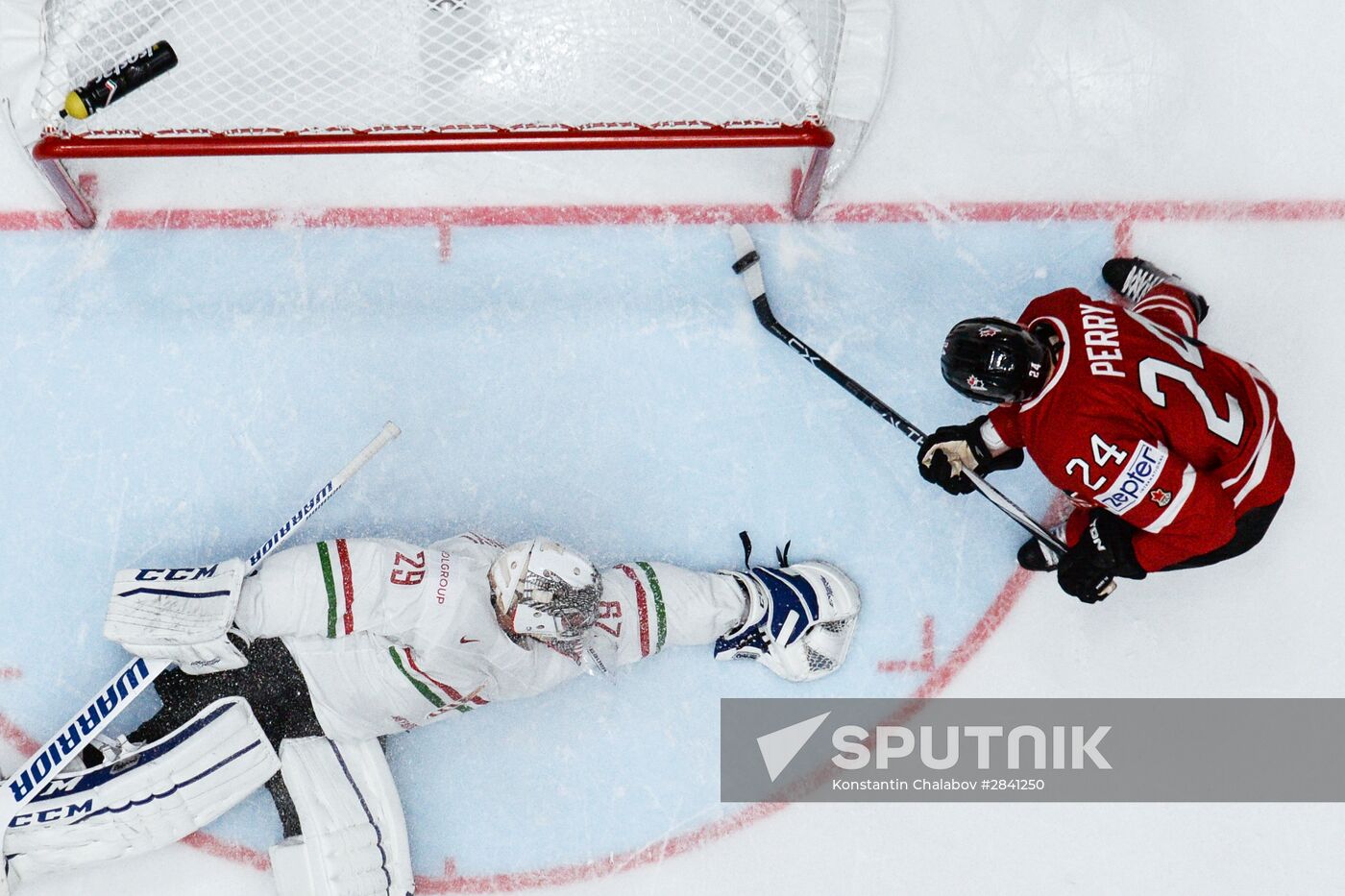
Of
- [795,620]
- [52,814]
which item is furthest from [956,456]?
[52,814]

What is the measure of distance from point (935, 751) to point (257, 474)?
2.08 metres

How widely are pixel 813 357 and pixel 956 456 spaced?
48cm

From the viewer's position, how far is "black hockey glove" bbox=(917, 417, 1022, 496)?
2.77 metres

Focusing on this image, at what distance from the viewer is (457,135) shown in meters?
2.50

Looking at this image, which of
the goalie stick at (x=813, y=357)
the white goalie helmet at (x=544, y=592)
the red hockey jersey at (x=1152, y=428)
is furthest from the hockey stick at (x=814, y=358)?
the white goalie helmet at (x=544, y=592)

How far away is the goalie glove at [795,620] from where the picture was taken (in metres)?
2.99

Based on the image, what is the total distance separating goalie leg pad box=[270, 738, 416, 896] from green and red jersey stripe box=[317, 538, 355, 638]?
1.58 ft

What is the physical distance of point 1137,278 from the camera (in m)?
3.06

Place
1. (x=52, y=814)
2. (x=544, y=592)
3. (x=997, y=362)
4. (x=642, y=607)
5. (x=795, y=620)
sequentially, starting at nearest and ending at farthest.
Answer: (x=997, y=362)
(x=544, y=592)
(x=52, y=814)
(x=642, y=607)
(x=795, y=620)

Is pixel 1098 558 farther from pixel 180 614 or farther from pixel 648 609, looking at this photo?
pixel 180 614

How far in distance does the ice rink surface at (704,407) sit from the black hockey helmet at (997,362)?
0.71 metres

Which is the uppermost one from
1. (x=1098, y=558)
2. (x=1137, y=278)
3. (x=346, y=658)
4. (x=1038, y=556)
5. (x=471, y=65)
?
(x=471, y=65)

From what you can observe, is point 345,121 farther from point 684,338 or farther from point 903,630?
point 903,630

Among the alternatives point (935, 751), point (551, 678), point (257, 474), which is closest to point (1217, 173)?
point (935, 751)
